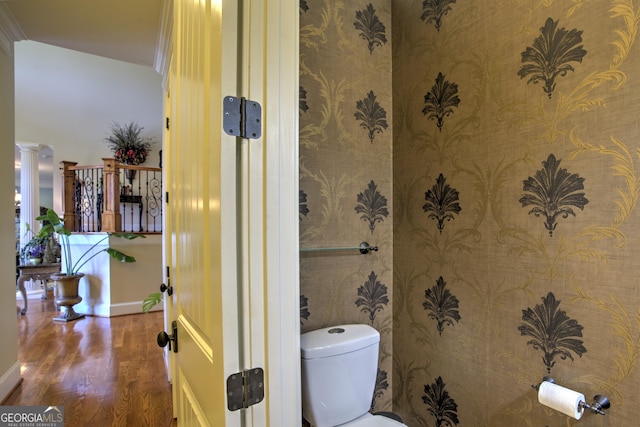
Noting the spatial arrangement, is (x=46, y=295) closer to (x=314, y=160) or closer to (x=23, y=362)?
(x=23, y=362)

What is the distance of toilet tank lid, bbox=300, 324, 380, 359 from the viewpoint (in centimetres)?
117

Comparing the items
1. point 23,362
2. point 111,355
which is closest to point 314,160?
point 111,355

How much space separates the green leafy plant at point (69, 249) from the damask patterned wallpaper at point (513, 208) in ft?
13.8

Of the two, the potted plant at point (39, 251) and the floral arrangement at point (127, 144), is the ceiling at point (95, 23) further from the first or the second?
the potted plant at point (39, 251)

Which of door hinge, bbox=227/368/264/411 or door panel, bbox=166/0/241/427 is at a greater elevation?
door panel, bbox=166/0/241/427

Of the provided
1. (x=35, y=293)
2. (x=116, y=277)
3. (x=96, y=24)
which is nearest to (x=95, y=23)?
(x=96, y=24)

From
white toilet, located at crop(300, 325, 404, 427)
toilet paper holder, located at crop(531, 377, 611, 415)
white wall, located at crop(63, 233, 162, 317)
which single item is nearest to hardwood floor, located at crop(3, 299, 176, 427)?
white wall, located at crop(63, 233, 162, 317)

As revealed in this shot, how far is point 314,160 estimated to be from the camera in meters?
1.39

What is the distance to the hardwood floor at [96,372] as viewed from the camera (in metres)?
2.21

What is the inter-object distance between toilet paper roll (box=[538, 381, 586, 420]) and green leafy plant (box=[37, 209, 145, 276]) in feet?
15.8

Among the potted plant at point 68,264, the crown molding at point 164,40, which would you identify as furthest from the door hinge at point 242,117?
the potted plant at point 68,264

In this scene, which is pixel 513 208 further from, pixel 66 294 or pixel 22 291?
pixel 22 291

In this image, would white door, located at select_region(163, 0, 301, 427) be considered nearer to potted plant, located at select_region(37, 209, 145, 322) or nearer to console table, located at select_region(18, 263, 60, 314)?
potted plant, located at select_region(37, 209, 145, 322)

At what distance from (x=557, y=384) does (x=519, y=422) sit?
0.72 ft
